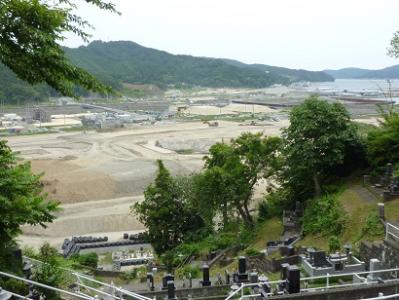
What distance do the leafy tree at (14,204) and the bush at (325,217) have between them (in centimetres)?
1443

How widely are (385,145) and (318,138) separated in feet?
11.6

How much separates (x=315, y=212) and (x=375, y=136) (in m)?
5.40

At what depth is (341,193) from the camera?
2236 centimetres

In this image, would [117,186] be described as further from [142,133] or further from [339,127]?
[142,133]

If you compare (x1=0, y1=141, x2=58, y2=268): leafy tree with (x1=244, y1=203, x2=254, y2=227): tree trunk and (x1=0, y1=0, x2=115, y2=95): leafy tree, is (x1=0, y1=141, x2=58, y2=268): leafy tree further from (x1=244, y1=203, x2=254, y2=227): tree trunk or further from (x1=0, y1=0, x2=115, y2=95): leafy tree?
(x1=244, y1=203, x2=254, y2=227): tree trunk

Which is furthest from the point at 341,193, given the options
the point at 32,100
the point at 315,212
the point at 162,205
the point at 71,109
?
the point at 32,100

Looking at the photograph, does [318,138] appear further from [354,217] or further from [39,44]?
[39,44]

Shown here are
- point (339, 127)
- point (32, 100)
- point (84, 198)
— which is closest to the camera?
point (339, 127)

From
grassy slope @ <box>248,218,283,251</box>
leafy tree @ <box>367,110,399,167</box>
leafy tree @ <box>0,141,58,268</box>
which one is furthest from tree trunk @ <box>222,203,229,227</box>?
leafy tree @ <box>0,141,58,268</box>

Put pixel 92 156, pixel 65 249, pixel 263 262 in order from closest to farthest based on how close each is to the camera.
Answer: pixel 263 262 → pixel 65 249 → pixel 92 156

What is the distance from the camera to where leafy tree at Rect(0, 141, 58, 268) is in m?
6.81

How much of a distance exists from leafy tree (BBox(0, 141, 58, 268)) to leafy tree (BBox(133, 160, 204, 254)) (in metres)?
18.2

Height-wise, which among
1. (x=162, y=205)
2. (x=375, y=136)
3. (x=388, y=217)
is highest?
(x=375, y=136)

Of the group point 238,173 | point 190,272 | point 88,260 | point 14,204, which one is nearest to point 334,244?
point 190,272
